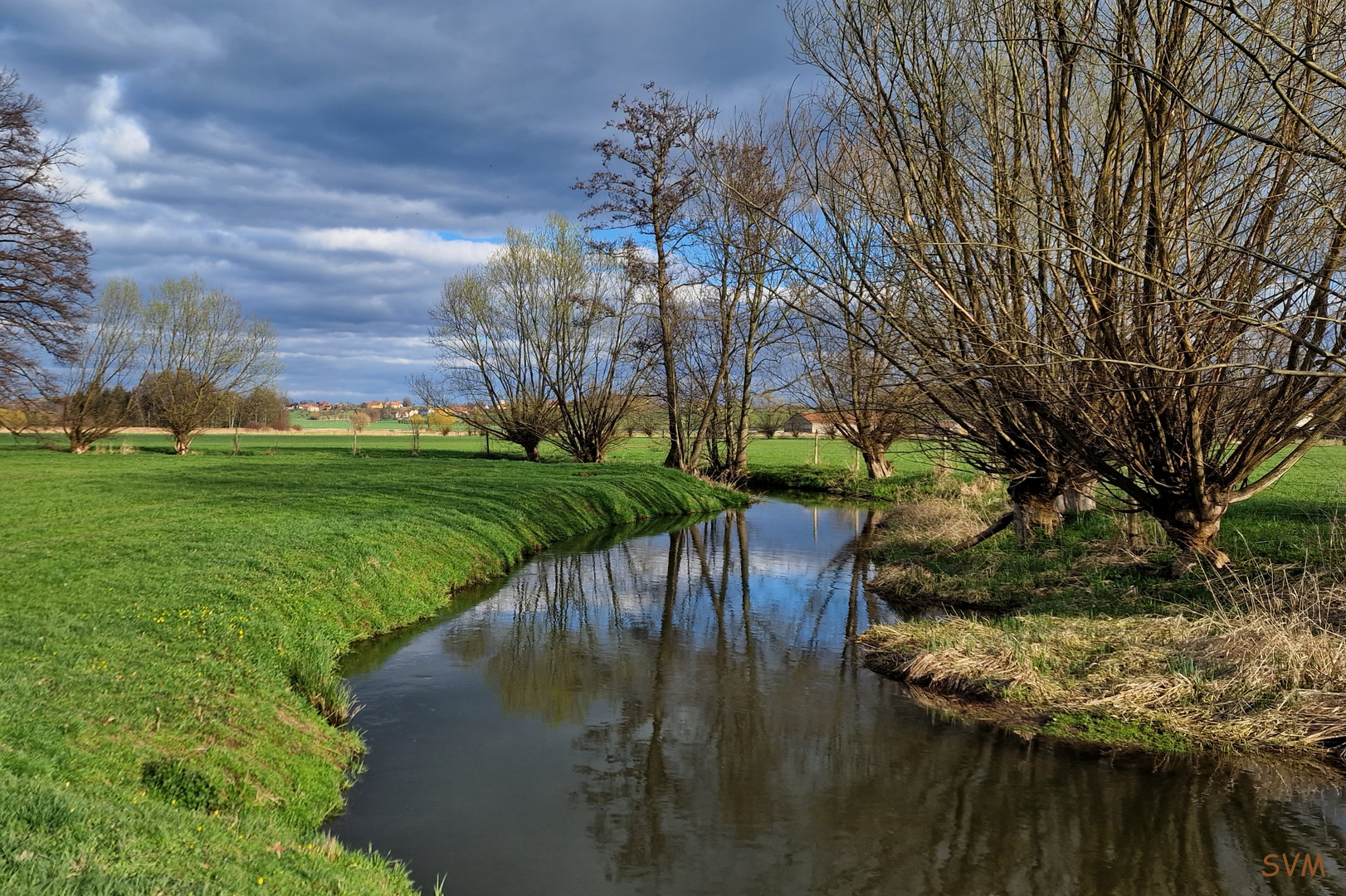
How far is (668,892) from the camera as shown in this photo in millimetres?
4805

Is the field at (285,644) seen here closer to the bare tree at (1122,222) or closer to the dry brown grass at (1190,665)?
the dry brown grass at (1190,665)

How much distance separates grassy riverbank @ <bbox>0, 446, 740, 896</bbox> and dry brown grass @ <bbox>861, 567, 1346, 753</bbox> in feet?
20.0

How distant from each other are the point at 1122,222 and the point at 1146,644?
4261 millimetres

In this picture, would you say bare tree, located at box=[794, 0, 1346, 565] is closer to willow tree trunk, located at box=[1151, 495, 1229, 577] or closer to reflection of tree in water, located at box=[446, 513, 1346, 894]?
willow tree trunk, located at box=[1151, 495, 1229, 577]

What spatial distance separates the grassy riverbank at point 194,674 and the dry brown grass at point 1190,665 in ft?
20.0


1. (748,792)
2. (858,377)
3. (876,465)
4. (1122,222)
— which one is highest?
(1122,222)

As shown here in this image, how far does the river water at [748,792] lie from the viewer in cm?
505

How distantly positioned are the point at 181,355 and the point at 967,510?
44.4 metres

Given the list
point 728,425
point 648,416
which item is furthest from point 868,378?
point 648,416

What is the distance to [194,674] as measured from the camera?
6.38 meters

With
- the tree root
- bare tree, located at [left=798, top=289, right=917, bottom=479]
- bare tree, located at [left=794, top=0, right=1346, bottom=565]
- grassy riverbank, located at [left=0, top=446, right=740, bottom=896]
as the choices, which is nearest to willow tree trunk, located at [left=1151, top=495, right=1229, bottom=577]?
bare tree, located at [left=794, top=0, right=1346, bottom=565]

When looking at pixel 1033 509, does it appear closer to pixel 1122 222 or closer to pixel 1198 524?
pixel 1198 524

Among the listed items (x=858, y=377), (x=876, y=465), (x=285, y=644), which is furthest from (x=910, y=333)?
(x=876, y=465)

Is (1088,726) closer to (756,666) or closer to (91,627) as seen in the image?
(756,666)
